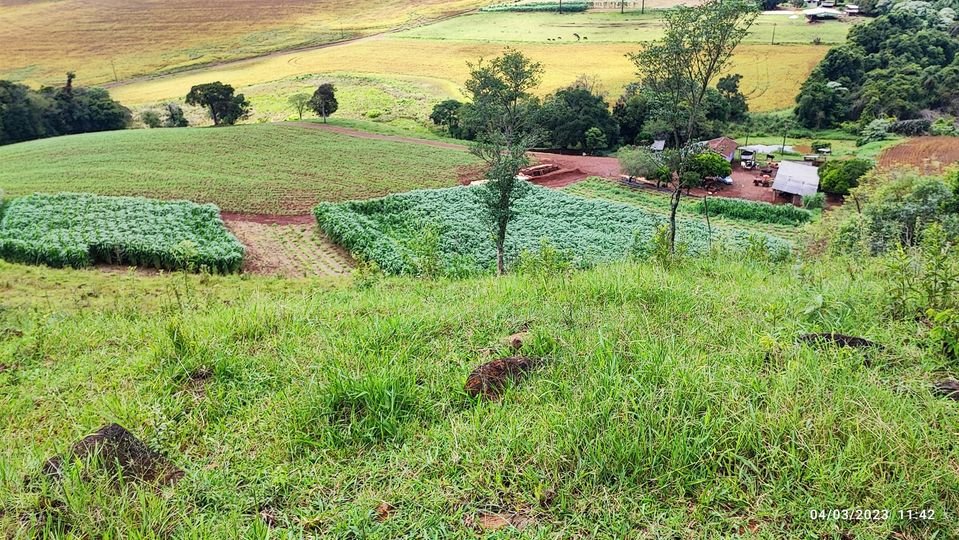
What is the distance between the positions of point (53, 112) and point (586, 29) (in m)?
71.6

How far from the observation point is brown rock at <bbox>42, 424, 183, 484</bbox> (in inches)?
124

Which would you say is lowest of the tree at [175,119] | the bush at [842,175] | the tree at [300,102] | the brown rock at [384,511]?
the bush at [842,175]

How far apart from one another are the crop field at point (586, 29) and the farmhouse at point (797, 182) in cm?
4249

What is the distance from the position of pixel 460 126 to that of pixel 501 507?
50021 mm

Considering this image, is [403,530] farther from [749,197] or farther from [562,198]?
[749,197]

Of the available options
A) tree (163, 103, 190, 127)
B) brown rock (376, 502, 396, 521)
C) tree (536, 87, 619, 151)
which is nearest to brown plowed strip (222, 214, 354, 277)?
brown rock (376, 502, 396, 521)

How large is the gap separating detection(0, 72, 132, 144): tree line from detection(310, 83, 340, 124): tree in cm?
1871

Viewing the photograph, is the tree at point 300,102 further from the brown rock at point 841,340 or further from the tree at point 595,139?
the brown rock at point 841,340

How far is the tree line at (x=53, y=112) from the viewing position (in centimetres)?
4559

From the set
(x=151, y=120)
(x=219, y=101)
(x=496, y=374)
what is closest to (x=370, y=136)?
(x=219, y=101)

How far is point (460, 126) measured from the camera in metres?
50.7

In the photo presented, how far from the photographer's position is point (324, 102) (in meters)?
52.0

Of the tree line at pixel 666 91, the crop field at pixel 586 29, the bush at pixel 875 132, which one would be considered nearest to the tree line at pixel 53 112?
the tree line at pixel 666 91

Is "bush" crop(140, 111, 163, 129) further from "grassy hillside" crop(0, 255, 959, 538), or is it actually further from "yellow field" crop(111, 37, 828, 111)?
"grassy hillside" crop(0, 255, 959, 538)
